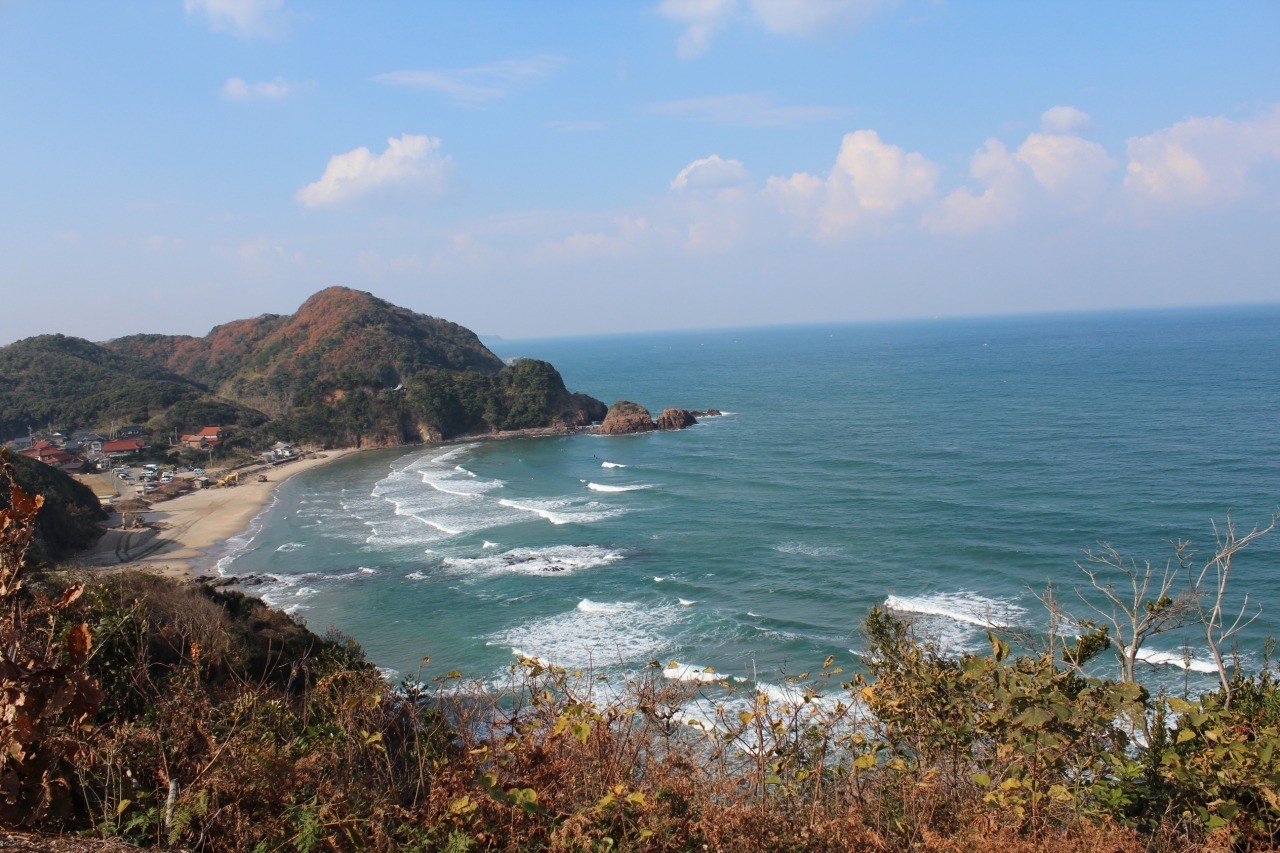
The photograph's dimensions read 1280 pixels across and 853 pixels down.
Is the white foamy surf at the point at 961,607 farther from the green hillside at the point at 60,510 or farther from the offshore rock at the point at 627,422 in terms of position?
the offshore rock at the point at 627,422

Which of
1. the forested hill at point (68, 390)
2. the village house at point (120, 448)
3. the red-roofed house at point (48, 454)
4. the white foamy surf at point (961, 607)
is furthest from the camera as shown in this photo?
the forested hill at point (68, 390)

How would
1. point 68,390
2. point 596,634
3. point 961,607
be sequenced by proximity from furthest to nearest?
point 68,390 → point 961,607 → point 596,634

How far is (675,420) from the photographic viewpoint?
7362 centimetres

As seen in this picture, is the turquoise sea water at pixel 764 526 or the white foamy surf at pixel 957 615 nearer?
the white foamy surf at pixel 957 615

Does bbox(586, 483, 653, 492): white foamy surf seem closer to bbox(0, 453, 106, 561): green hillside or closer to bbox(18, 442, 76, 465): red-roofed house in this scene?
bbox(0, 453, 106, 561): green hillside

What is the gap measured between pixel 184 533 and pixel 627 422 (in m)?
38.3

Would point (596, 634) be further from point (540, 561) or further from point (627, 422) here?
point (627, 422)

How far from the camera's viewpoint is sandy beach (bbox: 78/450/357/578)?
122ft

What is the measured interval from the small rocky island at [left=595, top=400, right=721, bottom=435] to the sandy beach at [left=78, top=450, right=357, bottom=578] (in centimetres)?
2831

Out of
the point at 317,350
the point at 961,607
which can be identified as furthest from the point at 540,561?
the point at 317,350

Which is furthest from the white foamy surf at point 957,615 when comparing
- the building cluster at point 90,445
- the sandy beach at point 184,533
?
the building cluster at point 90,445

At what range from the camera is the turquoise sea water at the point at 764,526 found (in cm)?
2511

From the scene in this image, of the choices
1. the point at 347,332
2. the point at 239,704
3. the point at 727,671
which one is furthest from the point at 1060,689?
the point at 347,332

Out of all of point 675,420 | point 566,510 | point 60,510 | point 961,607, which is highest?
point 60,510
